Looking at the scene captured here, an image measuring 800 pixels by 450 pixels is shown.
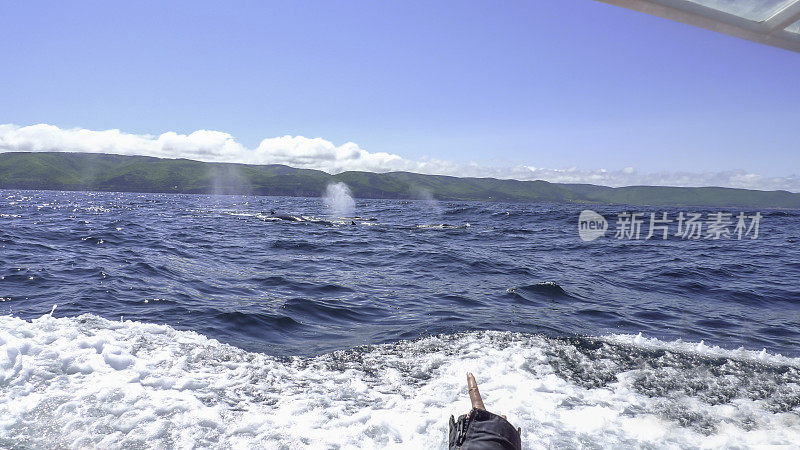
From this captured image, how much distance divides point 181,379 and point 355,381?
2173mm

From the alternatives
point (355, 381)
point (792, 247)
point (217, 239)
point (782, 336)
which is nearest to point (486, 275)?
point (782, 336)

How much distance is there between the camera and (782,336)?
28.0 ft

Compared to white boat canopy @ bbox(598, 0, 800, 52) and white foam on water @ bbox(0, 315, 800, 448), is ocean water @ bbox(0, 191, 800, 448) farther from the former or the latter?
white boat canopy @ bbox(598, 0, 800, 52)

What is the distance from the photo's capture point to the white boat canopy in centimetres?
387

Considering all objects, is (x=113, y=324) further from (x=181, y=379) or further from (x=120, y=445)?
(x=120, y=445)

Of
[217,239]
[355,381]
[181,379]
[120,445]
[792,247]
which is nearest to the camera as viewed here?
[120,445]

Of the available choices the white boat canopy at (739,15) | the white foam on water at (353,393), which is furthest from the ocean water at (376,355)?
the white boat canopy at (739,15)

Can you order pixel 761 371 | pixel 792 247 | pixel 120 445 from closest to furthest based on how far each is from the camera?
pixel 120 445
pixel 761 371
pixel 792 247

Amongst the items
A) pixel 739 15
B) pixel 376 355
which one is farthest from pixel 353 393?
pixel 739 15

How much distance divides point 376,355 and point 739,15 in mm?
6112

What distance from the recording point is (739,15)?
4125 millimetres

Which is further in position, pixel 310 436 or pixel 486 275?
pixel 486 275

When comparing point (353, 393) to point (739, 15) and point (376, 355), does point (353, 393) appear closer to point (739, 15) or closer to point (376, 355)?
point (376, 355)

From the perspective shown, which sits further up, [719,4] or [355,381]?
[719,4]
